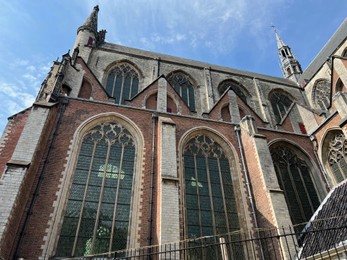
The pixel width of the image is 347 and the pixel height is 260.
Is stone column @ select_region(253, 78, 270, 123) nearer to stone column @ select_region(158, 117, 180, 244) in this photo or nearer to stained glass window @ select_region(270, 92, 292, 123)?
stained glass window @ select_region(270, 92, 292, 123)

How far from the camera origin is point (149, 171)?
972 centimetres

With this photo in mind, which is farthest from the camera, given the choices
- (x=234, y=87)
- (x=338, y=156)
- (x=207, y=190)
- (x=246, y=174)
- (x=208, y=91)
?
(x=234, y=87)

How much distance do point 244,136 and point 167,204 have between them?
211 inches

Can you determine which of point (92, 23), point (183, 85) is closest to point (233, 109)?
point (183, 85)

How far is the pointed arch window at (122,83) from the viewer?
16.6 m

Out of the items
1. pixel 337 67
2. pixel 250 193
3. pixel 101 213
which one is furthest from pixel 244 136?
pixel 337 67

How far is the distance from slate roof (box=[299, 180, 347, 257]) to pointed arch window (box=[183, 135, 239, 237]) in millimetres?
2364

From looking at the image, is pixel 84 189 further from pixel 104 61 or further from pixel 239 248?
pixel 104 61

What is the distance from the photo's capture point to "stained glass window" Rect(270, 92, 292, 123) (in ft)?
65.3

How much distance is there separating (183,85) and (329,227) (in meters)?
13.2

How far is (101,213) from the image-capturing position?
8.57 meters

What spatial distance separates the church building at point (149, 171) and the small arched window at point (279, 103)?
182 inches

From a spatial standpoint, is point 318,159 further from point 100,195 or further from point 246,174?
point 100,195

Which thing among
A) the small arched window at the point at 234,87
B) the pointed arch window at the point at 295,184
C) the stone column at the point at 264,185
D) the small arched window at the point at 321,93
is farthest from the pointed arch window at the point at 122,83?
the small arched window at the point at 321,93
